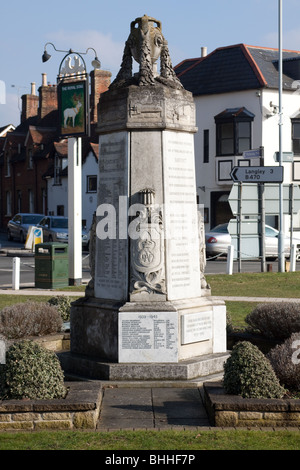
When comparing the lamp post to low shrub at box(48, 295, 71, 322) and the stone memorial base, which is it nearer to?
low shrub at box(48, 295, 71, 322)

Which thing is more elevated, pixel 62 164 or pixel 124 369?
pixel 62 164

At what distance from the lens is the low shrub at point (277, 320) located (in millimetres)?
10062

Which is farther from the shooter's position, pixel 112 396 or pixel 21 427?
pixel 112 396

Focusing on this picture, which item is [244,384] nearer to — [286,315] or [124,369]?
[124,369]

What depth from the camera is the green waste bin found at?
1952cm

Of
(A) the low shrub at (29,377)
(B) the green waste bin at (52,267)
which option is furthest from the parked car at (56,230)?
(A) the low shrub at (29,377)

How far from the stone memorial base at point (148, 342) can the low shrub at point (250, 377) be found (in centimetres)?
138

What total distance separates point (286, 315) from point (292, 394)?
2.59 meters

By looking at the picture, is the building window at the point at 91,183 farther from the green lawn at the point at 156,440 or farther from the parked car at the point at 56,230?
the green lawn at the point at 156,440

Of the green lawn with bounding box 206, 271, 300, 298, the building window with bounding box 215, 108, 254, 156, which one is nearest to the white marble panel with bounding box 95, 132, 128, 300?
the green lawn with bounding box 206, 271, 300, 298

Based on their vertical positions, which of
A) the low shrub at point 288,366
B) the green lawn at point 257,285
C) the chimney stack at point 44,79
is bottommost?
the low shrub at point 288,366

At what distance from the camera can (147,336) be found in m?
8.50
